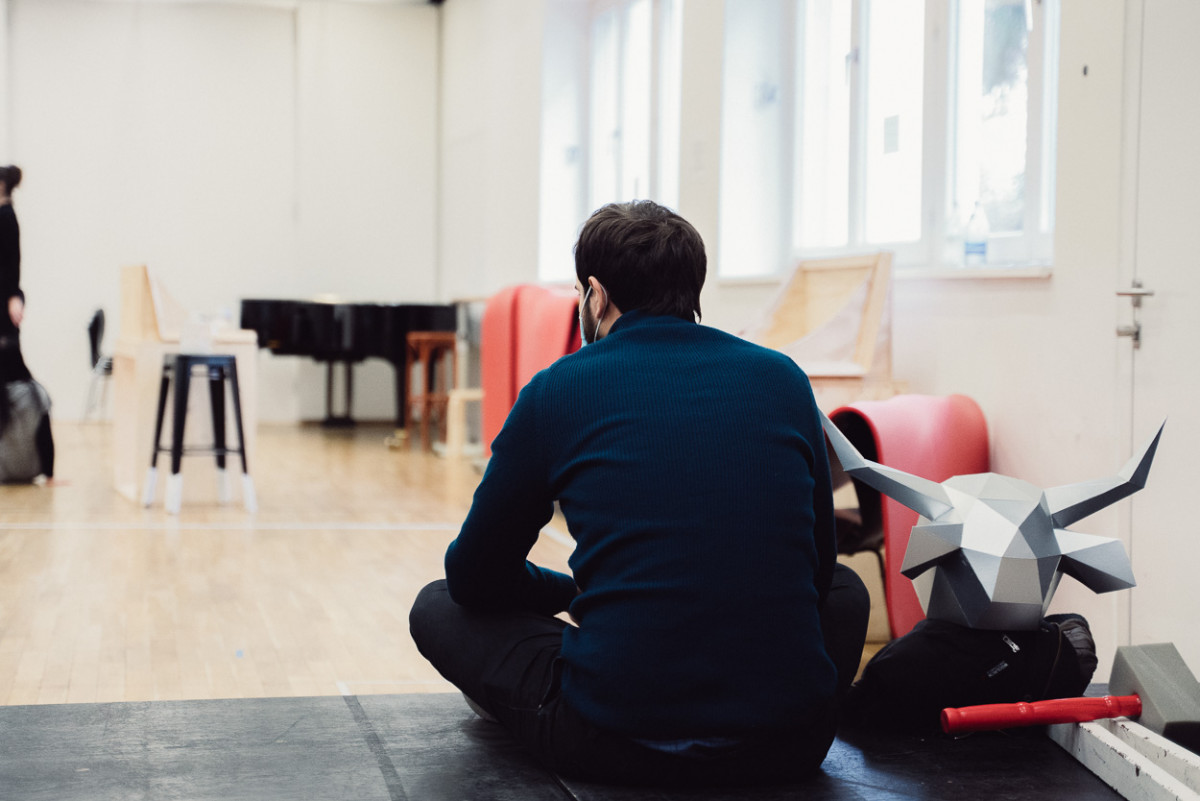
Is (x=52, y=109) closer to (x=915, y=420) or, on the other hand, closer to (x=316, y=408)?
(x=316, y=408)

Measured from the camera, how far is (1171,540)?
2.58m

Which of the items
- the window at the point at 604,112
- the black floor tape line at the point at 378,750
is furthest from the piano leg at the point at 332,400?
the black floor tape line at the point at 378,750

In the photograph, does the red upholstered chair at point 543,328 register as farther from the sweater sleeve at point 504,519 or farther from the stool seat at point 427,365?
the sweater sleeve at point 504,519

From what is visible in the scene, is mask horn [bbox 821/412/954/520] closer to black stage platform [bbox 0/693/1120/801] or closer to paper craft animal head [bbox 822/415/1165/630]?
paper craft animal head [bbox 822/415/1165/630]

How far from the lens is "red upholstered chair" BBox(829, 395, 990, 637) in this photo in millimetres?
2820

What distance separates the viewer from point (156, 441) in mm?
4965

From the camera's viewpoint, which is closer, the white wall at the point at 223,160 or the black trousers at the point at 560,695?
the black trousers at the point at 560,695

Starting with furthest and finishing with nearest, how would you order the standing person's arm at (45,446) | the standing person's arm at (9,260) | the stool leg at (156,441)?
the standing person's arm at (45,446) → the standing person's arm at (9,260) → the stool leg at (156,441)

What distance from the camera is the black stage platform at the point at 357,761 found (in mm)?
1590

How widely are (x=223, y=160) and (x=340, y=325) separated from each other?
212cm

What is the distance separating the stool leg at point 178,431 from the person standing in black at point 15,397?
1021 mm

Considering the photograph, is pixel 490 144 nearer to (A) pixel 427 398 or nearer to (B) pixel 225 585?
(A) pixel 427 398

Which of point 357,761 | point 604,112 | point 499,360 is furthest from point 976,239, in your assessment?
point 604,112

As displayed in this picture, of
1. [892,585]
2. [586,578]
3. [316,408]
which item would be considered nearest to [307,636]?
[892,585]
